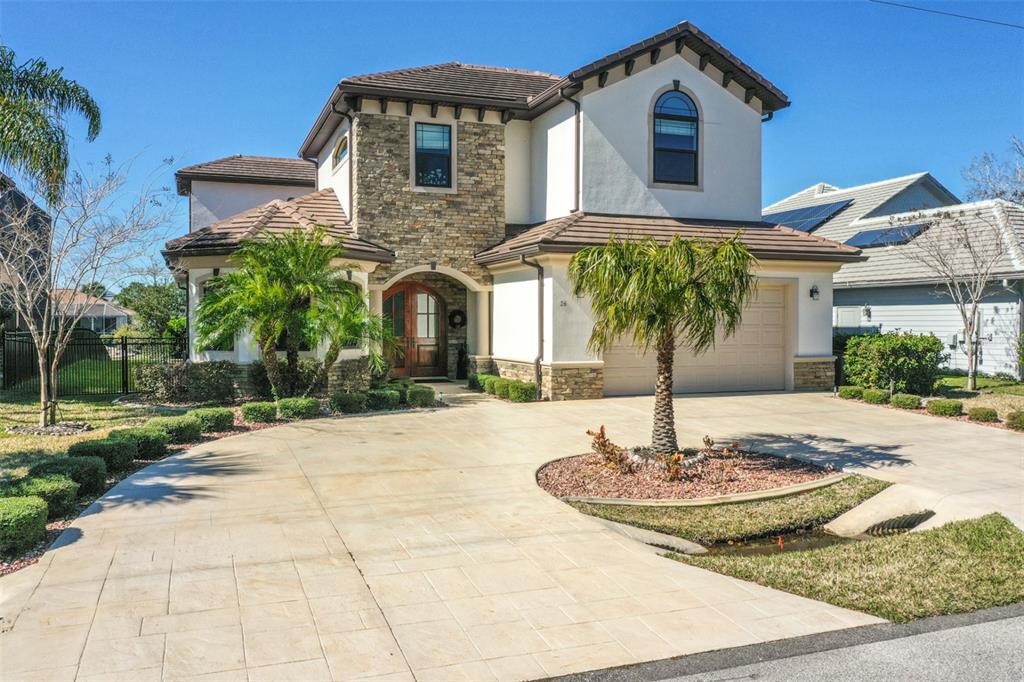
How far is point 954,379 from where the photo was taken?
19516 mm

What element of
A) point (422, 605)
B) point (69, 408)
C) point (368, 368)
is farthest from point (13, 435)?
point (422, 605)

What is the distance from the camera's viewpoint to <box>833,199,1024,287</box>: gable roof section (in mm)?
18516

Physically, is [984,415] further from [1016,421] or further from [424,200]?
[424,200]

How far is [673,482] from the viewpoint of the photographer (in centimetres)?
882

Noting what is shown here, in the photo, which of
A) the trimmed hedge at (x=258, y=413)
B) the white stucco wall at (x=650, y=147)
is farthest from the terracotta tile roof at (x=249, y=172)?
the trimmed hedge at (x=258, y=413)

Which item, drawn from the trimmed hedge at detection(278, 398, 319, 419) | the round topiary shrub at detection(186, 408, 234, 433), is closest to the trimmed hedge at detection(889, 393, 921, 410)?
the trimmed hedge at detection(278, 398, 319, 419)

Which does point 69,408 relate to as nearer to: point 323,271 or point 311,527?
point 323,271

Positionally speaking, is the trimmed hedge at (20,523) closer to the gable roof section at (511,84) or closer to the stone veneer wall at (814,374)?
the gable roof section at (511,84)

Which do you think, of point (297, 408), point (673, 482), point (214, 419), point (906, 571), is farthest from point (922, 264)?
point (214, 419)

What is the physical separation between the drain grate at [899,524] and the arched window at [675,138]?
37.2 ft

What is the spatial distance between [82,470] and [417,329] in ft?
39.7

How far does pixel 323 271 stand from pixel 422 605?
950 centimetres

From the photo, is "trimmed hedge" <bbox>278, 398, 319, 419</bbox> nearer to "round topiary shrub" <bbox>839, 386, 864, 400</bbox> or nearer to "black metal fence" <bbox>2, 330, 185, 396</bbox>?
"black metal fence" <bbox>2, 330, 185, 396</bbox>

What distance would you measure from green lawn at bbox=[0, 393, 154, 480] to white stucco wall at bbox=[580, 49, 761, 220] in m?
10.7
